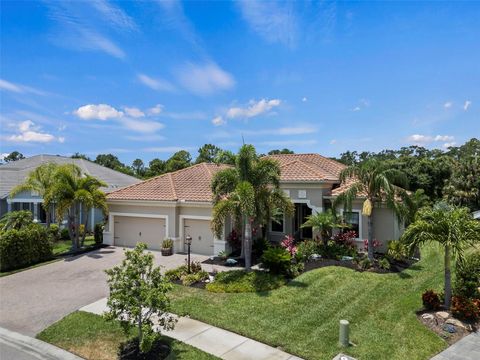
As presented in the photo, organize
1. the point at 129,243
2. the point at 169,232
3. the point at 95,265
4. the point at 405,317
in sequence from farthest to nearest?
the point at 129,243
the point at 169,232
the point at 95,265
the point at 405,317

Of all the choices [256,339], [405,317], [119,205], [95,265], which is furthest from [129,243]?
[405,317]

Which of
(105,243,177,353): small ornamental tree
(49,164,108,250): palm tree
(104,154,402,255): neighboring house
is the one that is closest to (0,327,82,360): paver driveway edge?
(105,243,177,353): small ornamental tree

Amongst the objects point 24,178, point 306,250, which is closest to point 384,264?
point 306,250

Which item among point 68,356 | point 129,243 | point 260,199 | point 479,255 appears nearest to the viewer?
point 68,356

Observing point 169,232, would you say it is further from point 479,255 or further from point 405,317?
point 479,255

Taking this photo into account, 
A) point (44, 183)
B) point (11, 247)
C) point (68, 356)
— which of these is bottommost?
point (68, 356)

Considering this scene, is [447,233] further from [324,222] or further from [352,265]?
[324,222]

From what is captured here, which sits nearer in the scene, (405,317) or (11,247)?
(405,317)

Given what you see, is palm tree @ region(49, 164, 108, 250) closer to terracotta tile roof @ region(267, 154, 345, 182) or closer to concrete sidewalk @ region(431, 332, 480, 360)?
terracotta tile roof @ region(267, 154, 345, 182)
